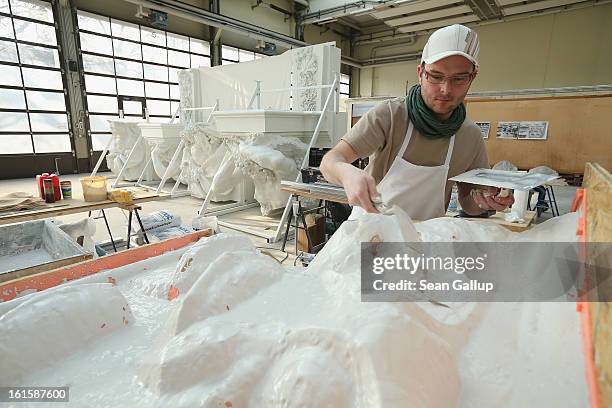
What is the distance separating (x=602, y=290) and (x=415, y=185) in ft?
3.61

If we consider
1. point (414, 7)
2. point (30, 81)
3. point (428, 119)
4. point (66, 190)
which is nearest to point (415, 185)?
point (428, 119)

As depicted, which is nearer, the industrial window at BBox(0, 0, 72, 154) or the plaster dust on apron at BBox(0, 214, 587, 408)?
the plaster dust on apron at BBox(0, 214, 587, 408)

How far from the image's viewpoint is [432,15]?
33.3 feet

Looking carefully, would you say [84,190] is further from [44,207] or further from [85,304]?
[85,304]

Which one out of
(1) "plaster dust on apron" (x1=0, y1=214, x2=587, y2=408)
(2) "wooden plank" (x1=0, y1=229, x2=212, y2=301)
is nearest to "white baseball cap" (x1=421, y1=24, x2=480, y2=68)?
(1) "plaster dust on apron" (x1=0, y1=214, x2=587, y2=408)

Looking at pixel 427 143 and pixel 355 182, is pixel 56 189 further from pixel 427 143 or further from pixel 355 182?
pixel 427 143

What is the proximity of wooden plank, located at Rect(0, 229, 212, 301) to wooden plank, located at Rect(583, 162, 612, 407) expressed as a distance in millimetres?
1577

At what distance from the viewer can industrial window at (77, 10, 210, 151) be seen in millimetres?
8336

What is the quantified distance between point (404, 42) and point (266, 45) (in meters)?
5.60

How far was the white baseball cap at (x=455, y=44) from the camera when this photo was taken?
1283mm

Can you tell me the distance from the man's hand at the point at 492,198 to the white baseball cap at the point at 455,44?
0.53 meters

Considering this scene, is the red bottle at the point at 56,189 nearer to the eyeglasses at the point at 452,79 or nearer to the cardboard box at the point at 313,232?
the cardboard box at the point at 313,232

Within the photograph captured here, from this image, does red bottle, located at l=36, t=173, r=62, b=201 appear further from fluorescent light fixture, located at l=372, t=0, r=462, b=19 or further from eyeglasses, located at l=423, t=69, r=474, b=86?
fluorescent light fixture, located at l=372, t=0, r=462, b=19

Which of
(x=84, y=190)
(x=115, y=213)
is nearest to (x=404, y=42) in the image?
(x=115, y=213)
